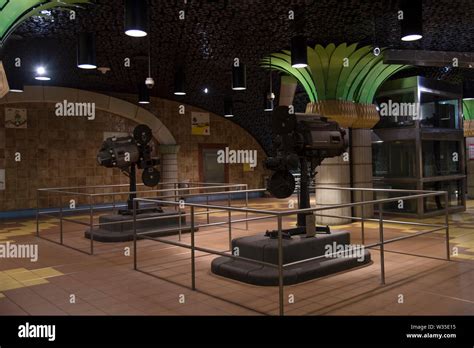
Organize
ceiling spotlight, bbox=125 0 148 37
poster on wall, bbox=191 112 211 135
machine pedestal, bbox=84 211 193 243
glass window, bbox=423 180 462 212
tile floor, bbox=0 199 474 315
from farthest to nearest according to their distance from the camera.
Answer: poster on wall, bbox=191 112 211 135, glass window, bbox=423 180 462 212, machine pedestal, bbox=84 211 193 243, ceiling spotlight, bbox=125 0 148 37, tile floor, bbox=0 199 474 315

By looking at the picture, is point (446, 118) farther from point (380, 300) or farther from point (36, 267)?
point (36, 267)

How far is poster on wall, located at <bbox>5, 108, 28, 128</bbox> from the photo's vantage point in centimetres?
1211

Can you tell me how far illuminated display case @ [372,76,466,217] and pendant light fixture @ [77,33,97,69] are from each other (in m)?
7.37

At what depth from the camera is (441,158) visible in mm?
11125

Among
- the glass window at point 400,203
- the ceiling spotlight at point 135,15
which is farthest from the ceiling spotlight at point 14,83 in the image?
the glass window at point 400,203

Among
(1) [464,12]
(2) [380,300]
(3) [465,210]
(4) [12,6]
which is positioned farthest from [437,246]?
(4) [12,6]

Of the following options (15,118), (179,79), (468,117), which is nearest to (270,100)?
(179,79)

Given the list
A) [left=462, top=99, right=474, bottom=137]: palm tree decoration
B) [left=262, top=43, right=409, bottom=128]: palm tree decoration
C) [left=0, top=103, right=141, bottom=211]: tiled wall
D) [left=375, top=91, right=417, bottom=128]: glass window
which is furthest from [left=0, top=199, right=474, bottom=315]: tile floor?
[left=462, top=99, right=474, bottom=137]: palm tree decoration

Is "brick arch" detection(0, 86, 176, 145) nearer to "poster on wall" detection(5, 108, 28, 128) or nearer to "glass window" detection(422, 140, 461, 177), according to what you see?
"poster on wall" detection(5, 108, 28, 128)

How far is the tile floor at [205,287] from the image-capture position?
4105 mm

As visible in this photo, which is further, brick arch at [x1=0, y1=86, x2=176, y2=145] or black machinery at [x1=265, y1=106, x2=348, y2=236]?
brick arch at [x1=0, y1=86, x2=176, y2=145]

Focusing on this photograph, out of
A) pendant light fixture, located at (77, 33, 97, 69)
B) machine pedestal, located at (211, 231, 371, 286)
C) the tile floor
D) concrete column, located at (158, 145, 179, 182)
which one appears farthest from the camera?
concrete column, located at (158, 145, 179, 182)

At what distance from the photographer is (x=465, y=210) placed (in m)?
11.5

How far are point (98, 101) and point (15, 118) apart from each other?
247cm
